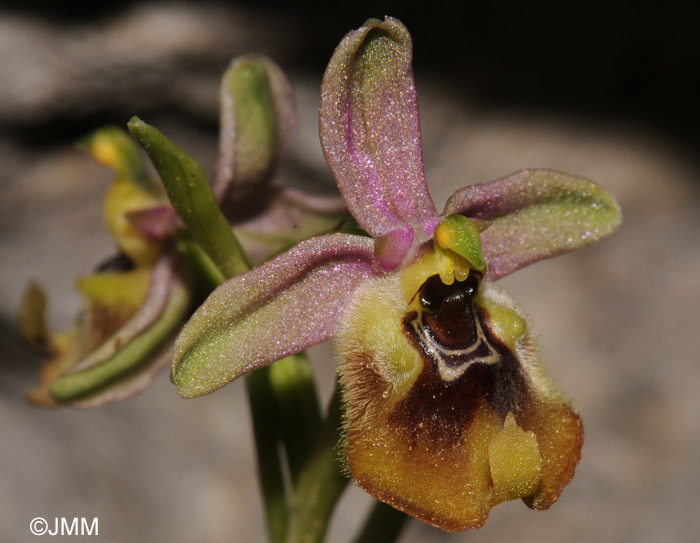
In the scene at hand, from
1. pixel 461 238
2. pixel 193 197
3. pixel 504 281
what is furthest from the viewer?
pixel 504 281

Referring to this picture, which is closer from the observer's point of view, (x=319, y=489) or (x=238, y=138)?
(x=319, y=489)

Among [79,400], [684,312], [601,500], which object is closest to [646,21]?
[684,312]

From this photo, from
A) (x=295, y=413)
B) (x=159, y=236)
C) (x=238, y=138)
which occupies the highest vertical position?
(x=238, y=138)

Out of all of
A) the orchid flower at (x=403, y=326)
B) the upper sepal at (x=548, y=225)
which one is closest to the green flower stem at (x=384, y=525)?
the orchid flower at (x=403, y=326)

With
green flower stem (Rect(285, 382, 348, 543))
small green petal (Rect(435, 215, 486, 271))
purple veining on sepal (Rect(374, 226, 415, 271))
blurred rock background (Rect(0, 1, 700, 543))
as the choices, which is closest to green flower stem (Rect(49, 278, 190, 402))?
green flower stem (Rect(285, 382, 348, 543))

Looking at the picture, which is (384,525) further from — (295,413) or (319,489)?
(295,413)

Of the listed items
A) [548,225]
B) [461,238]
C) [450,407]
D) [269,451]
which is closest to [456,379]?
[450,407]

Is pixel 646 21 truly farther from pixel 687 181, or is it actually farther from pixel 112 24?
pixel 112 24

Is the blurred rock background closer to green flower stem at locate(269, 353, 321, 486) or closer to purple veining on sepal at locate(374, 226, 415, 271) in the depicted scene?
green flower stem at locate(269, 353, 321, 486)
